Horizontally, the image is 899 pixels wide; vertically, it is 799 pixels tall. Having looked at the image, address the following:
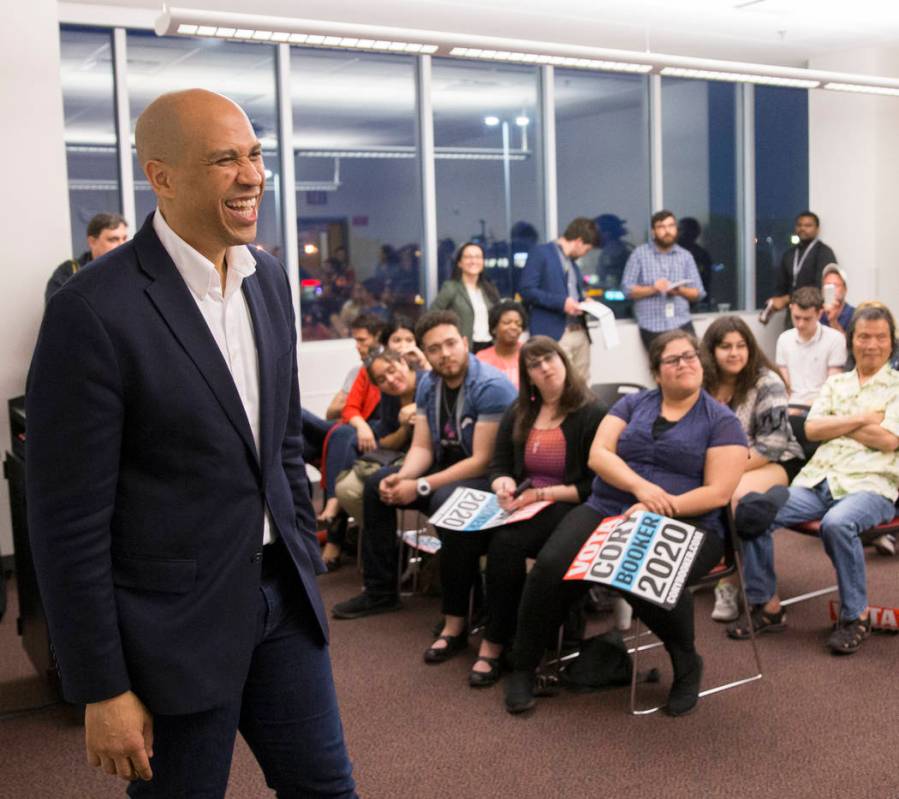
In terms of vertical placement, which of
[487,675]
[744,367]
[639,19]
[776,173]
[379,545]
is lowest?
[487,675]

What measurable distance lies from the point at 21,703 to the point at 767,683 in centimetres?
245

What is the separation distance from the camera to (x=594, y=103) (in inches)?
347

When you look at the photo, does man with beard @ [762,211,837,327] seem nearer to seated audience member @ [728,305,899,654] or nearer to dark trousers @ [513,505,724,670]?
seated audience member @ [728,305,899,654]

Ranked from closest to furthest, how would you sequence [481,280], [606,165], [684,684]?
[684,684] → [481,280] → [606,165]

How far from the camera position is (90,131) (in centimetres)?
687

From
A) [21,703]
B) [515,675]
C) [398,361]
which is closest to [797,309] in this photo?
[398,361]

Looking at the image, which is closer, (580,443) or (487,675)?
(487,675)

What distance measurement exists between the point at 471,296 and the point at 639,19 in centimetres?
215

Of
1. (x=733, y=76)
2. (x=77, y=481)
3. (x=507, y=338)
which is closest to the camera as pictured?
(x=77, y=481)

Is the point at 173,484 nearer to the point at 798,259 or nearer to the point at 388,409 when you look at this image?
the point at 388,409

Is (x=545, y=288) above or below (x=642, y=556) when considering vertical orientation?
above

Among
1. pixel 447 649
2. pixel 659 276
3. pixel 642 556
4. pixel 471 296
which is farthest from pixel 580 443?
pixel 659 276

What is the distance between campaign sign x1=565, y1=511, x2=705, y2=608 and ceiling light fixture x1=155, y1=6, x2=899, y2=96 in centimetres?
264

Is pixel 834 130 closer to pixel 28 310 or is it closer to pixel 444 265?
pixel 444 265
